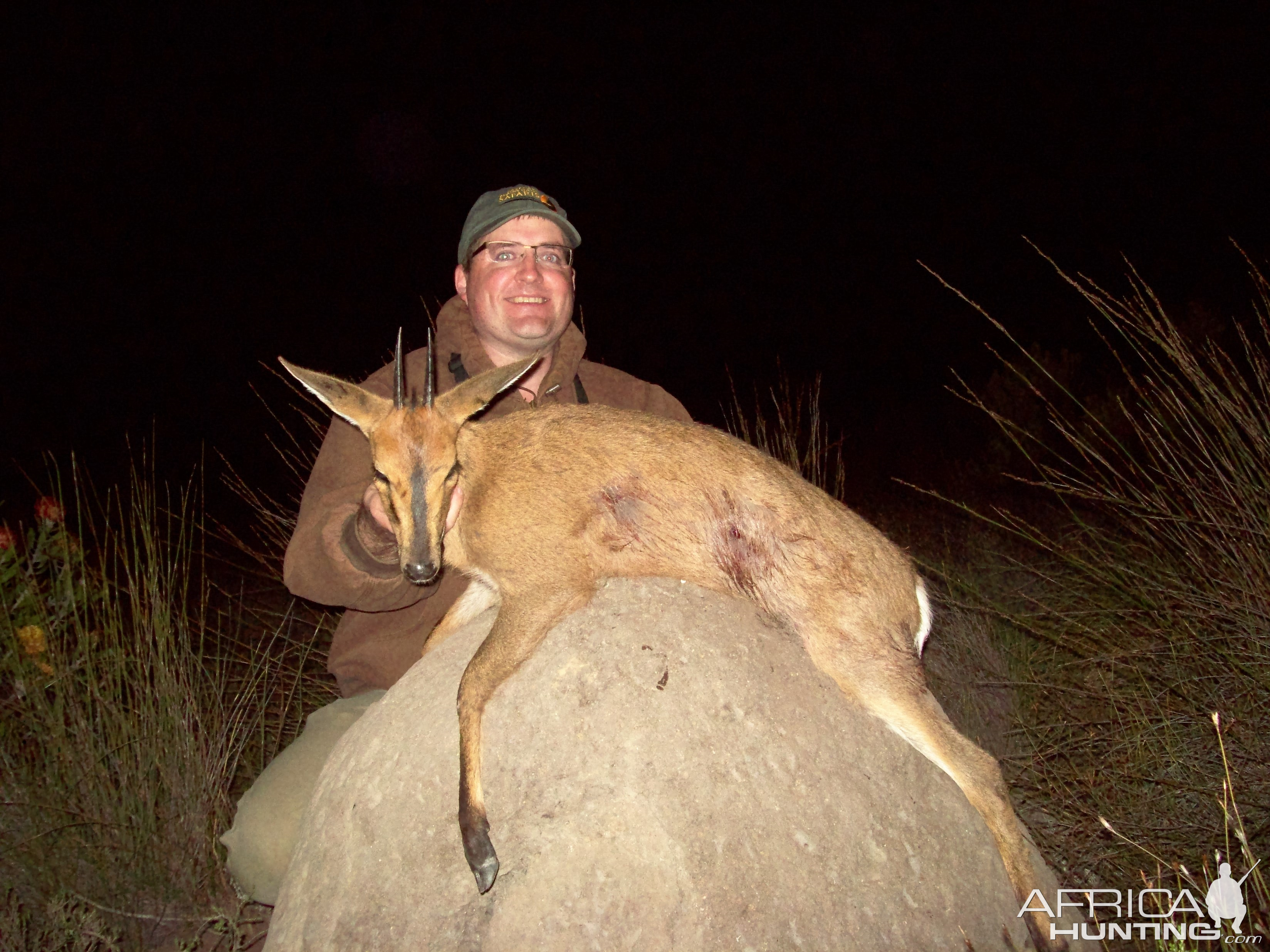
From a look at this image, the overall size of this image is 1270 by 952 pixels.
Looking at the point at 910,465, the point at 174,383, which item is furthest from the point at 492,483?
the point at 174,383

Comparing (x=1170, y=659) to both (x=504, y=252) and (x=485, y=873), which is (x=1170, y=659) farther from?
(x=504, y=252)

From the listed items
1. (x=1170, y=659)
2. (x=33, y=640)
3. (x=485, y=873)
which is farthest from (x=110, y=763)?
(x=1170, y=659)

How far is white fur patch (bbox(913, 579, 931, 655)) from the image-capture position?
341cm

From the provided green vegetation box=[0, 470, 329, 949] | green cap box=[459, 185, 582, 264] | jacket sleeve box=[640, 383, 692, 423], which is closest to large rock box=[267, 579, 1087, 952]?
green vegetation box=[0, 470, 329, 949]

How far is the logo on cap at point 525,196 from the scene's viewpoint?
4719 millimetres

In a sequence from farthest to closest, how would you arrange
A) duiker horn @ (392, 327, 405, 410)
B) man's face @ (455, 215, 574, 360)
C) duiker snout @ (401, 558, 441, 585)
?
man's face @ (455, 215, 574, 360) → duiker horn @ (392, 327, 405, 410) → duiker snout @ (401, 558, 441, 585)

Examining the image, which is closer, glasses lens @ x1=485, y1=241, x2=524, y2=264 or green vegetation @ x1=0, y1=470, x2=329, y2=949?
green vegetation @ x1=0, y1=470, x2=329, y2=949

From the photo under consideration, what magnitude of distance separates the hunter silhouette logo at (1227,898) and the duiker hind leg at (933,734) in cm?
51

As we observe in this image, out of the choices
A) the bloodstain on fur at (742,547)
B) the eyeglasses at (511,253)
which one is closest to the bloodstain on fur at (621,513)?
the bloodstain on fur at (742,547)

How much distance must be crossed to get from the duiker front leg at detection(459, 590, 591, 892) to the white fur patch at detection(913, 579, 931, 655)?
141cm

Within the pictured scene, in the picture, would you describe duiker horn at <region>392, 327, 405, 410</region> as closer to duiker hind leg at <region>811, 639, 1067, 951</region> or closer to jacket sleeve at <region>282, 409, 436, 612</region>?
jacket sleeve at <region>282, 409, 436, 612</region>

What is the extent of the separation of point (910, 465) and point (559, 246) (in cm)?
1253

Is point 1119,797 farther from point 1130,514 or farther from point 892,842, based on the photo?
point 892,842

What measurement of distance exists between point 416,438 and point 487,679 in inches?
37.3
